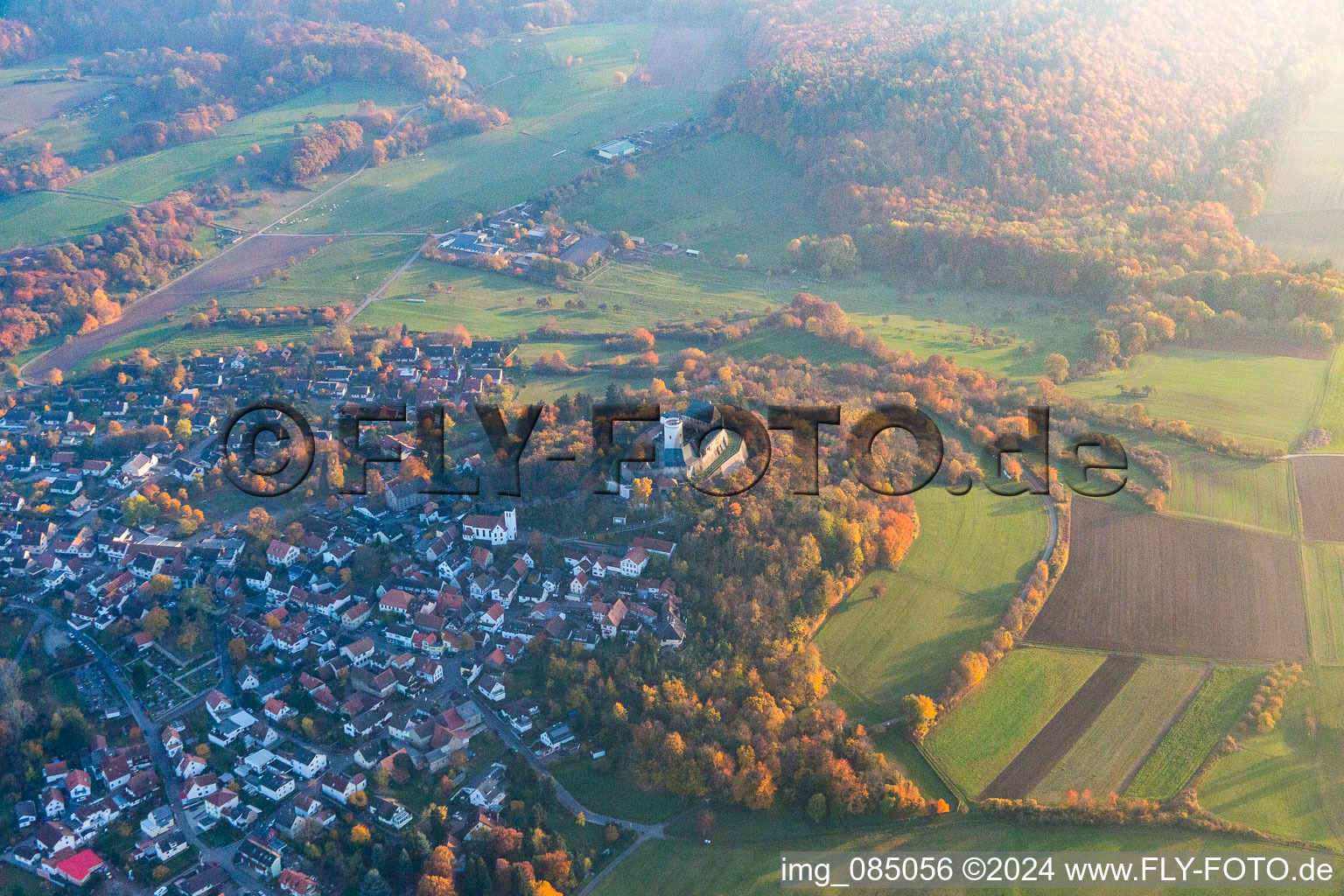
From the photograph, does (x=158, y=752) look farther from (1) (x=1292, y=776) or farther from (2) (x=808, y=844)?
(1) (x=1292, y=776)

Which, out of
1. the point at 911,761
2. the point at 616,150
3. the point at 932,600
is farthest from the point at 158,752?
the point at 616,150

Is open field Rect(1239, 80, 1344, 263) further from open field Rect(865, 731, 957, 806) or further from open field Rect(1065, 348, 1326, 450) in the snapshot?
open field Rect(865, 731, 957, 806)

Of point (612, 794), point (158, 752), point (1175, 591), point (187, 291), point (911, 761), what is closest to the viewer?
point (612, 794)

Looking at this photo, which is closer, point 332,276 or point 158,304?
point 158,304

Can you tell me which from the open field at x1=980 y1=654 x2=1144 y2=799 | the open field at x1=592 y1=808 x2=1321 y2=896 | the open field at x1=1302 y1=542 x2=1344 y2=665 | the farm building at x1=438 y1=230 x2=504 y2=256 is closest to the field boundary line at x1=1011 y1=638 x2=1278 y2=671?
the open field at x1=980 y1=654 x2=1144 y2=799

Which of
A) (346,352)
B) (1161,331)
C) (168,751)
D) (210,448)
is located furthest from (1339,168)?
(168,751)
